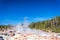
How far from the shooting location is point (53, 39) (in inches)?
120

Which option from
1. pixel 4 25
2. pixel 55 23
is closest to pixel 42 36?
pixel 55 23

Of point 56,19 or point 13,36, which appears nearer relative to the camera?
point 56,19

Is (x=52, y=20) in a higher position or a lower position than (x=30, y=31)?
higher

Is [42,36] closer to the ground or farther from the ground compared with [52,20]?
closer to the ground

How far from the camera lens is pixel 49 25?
3.04m

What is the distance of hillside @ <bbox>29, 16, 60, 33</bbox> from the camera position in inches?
119

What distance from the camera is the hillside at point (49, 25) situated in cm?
302

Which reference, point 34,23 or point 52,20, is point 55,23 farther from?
point 34,23

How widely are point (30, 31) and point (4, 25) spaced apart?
1.85 ft

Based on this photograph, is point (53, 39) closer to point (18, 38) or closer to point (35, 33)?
point (35, 33)

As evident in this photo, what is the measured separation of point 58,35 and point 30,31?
594mm

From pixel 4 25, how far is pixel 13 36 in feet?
1.11

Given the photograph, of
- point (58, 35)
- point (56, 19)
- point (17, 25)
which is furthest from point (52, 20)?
point (17, 25)

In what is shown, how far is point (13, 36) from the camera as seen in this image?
325 cm
